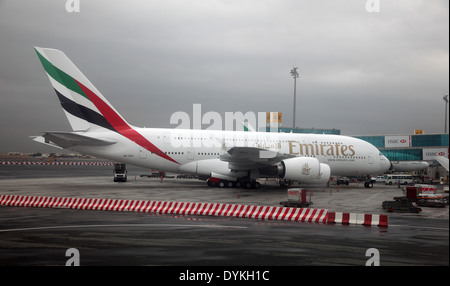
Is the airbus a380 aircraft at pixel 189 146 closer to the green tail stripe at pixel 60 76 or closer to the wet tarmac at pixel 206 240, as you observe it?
the green tail stripe at pixel 60 76

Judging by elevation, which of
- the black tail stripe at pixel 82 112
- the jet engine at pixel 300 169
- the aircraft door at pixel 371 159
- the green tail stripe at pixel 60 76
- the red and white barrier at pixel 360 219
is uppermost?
the green tail stripe at pixel 60 76

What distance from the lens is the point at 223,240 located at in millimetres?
12539

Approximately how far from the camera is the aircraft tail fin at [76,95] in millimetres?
29828

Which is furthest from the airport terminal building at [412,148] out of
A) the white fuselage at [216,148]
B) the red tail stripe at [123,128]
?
the red tail stripe at [123,128]

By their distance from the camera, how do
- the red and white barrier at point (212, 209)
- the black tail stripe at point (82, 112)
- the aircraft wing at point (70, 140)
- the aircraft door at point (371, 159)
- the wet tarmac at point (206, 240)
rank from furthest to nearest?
1. the aircraft door at point (371, 159)
2. the black tail stripe at point (82, 112)
3. the aircraft wing at point (70, 140)
4. the red and white barrier at point (212, 209)
5. the wet tarmac at point (206, 240)

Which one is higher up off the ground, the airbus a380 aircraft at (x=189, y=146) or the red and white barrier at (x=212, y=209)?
the airbus a380 aircraft at (x=189, y=146)

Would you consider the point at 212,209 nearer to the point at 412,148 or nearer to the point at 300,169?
the point at 300,169

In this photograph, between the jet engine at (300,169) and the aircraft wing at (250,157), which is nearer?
the aircraft wing at (250,157)

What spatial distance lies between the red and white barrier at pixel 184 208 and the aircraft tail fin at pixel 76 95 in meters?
9.86

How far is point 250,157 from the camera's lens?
2912 centimetres

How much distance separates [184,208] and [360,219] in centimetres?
802

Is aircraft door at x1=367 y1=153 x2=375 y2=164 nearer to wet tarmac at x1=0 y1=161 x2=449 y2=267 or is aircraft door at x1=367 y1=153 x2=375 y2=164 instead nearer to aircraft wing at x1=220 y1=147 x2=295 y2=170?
aircraft wing at x1=220 y1=147 x2=295 y2=170

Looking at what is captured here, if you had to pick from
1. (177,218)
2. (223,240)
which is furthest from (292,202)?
(223,240)
